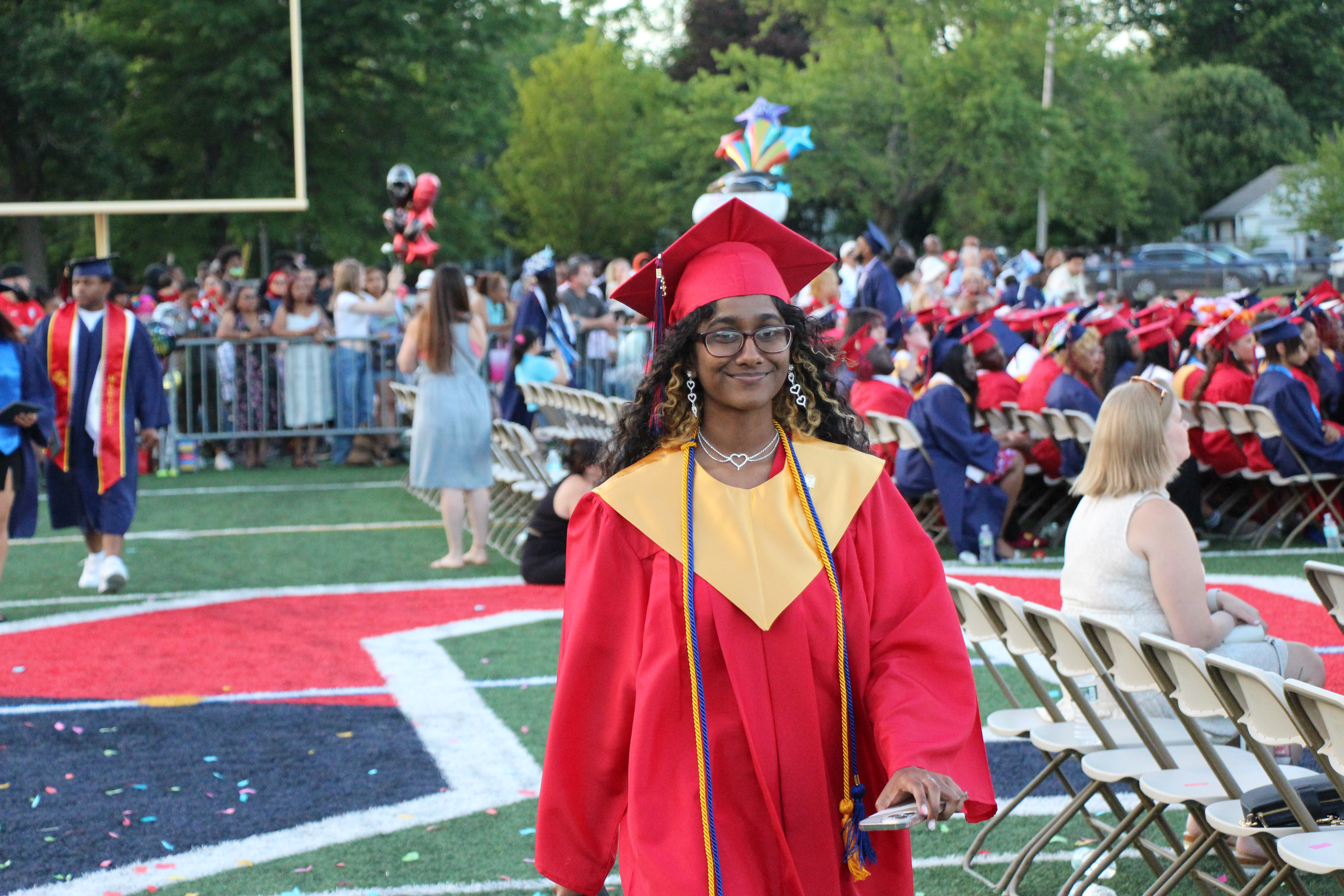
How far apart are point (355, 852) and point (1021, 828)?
2.01m

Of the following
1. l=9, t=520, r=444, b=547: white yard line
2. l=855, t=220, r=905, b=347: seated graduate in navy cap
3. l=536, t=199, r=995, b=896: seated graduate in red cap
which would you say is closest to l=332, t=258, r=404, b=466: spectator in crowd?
l=9, t=520, r=444, b=547: white yard line

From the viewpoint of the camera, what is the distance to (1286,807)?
3.34 m

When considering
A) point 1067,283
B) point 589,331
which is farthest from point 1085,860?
point 1067,283

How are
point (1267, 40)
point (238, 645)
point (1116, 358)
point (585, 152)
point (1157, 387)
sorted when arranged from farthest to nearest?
1. point (1267, 40)
2. point (585, 152)
3. point (1116, 358)
4. point (238, 645)
5. point (1157, 387)

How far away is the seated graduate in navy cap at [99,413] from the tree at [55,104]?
70.0 inches

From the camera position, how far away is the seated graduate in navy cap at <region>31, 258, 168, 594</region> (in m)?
8.28

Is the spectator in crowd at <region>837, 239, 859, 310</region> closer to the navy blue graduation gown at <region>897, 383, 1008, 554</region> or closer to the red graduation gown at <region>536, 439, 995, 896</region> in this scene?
the navy blue graduation gown at <region>897, 383, 1008, 554</region>

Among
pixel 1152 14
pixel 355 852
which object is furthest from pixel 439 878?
pixel 1152 14

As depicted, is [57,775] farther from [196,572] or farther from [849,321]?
[849,321]

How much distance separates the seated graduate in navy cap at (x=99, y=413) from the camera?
27.2ft

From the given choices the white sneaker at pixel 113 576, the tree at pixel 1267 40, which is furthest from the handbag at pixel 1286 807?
the tree at pixel 1267 40

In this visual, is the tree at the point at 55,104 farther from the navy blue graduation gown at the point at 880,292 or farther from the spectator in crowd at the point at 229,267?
the spectator in crowd at the point at 229,267

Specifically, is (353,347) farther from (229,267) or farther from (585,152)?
(585,152)

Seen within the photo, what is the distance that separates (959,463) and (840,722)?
660cm
